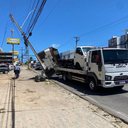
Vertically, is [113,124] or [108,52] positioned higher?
[108,52]

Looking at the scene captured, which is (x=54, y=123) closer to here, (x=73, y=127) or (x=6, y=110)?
(x=73, y=127)

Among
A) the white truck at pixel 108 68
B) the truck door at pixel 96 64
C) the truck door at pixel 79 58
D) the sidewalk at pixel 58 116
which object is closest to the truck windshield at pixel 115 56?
the white truck at pixel 108 68

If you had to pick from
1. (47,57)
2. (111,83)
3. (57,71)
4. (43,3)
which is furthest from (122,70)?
(47,57)

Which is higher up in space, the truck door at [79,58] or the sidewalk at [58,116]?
the truck door at [79,58]

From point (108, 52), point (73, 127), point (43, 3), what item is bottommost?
point (73, 127)

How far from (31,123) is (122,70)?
7838 millimetres

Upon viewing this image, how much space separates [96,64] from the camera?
14.8 meters

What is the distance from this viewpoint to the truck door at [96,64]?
14383 millimetres

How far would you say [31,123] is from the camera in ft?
26.1

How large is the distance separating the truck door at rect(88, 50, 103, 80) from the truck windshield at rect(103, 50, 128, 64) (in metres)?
0.35

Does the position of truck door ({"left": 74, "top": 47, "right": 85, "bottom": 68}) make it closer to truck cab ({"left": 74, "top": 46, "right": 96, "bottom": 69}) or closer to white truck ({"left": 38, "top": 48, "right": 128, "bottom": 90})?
truck cab ({"left": 74, "top": 46, "right": 96, "bottom": 69})

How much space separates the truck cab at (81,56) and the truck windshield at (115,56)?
9.06ft

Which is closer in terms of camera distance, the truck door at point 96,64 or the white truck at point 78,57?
the truck door at point 96,64

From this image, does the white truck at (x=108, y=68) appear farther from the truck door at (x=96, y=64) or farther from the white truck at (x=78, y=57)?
the white truck at (x=78, y=57)
